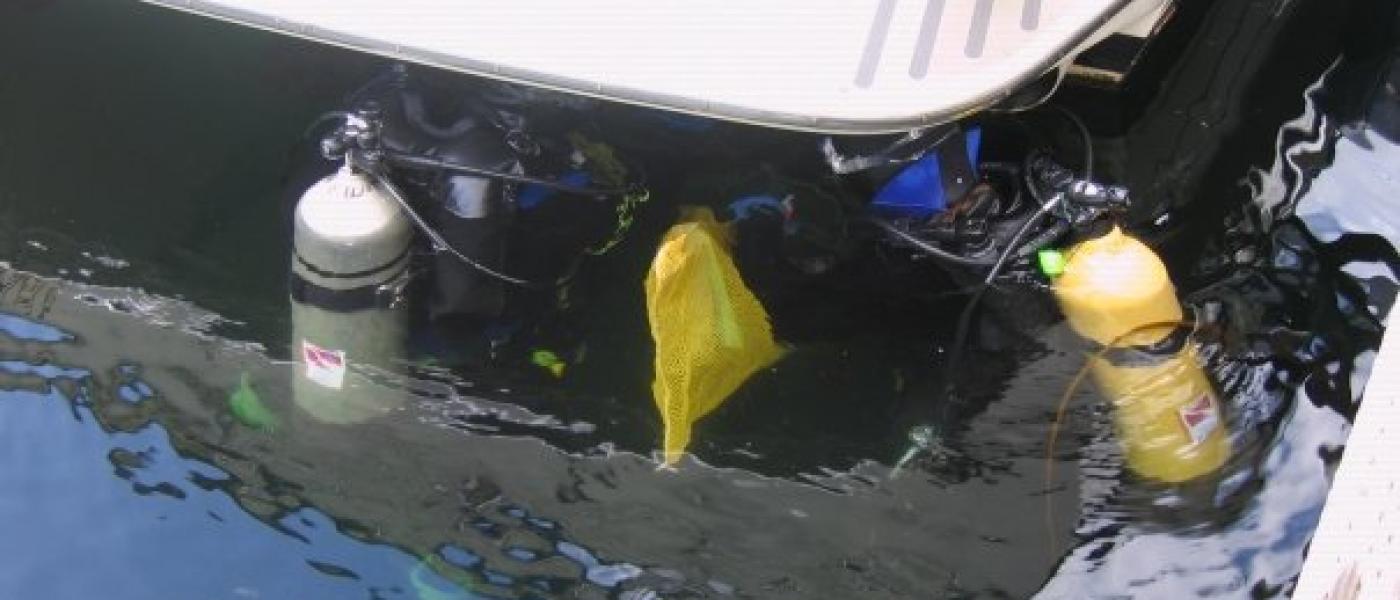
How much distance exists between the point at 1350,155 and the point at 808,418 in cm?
235

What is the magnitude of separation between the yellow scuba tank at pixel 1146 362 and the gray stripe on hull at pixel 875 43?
34.3 inches

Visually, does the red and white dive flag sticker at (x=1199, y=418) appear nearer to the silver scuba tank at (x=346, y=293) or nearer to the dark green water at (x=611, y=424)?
the dark green water at (x=611, y=424)

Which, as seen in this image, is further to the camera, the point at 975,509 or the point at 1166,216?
the point at 1166,216

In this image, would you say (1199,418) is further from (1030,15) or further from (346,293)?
(346,293)

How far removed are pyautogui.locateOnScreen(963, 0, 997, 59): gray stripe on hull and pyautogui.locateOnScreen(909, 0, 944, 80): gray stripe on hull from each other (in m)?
0.08

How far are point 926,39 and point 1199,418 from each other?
127cm

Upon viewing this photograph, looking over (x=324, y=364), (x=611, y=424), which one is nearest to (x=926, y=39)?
(x=611, y=424)

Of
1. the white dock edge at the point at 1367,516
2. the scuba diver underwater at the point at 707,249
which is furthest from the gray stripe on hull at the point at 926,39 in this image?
the white dock edge at the point at 1367,516

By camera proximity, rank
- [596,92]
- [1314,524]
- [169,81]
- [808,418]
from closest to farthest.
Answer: [596,92]
[1314,524]
[808,418]
[169,81]

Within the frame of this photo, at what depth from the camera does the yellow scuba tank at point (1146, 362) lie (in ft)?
12.1

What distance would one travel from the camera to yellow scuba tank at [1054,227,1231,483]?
12.1 feet

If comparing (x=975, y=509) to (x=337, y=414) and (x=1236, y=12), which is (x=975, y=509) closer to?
(x=337, y=414)

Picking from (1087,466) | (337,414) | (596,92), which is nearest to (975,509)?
(1087,466)

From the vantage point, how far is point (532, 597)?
137 inches
